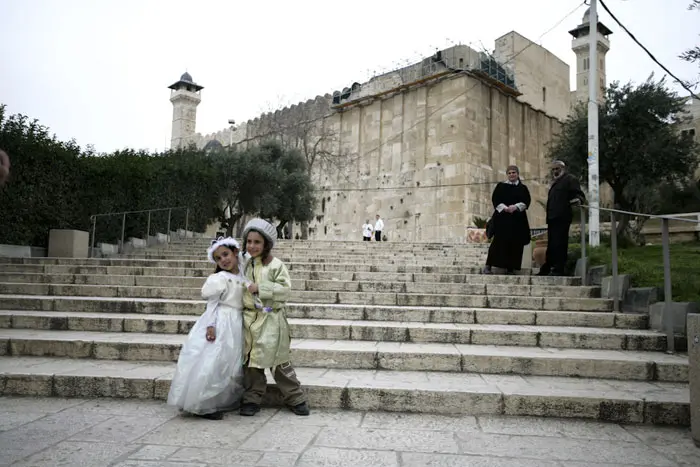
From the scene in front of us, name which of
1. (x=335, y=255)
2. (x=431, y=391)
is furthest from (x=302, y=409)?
(x=335, y=255)

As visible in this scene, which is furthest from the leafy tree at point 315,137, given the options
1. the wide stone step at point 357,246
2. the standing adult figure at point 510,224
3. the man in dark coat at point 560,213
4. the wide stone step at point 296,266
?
the man in dark coat at point 560,213

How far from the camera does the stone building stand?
2473 cm

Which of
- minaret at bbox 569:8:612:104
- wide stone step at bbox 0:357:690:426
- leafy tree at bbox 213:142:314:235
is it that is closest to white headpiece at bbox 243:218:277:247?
wide stone step at bbox 0:357:690:426

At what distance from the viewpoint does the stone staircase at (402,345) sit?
370 centimetres

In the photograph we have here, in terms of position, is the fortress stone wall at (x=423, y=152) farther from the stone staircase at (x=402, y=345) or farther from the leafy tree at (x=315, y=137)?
the stone staircase at (x=402, y=345)

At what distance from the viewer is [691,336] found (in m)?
3.16

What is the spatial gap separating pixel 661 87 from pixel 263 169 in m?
15.9

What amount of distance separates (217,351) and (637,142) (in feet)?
58.0

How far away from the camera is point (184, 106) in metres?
44.6

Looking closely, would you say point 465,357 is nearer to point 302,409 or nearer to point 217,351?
point 302,409

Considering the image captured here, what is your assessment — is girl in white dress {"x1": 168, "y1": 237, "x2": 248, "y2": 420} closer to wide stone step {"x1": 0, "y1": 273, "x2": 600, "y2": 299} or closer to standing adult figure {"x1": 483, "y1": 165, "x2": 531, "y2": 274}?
wide stone step {"x1": 0, "y1": 273, "x2": 600, "y2": 299}

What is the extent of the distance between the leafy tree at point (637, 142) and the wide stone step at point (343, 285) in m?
12.2

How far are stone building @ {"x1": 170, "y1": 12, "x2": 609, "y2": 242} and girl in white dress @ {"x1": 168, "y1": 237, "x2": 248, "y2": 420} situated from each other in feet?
67.5

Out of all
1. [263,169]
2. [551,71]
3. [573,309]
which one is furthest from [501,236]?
[551,71]
